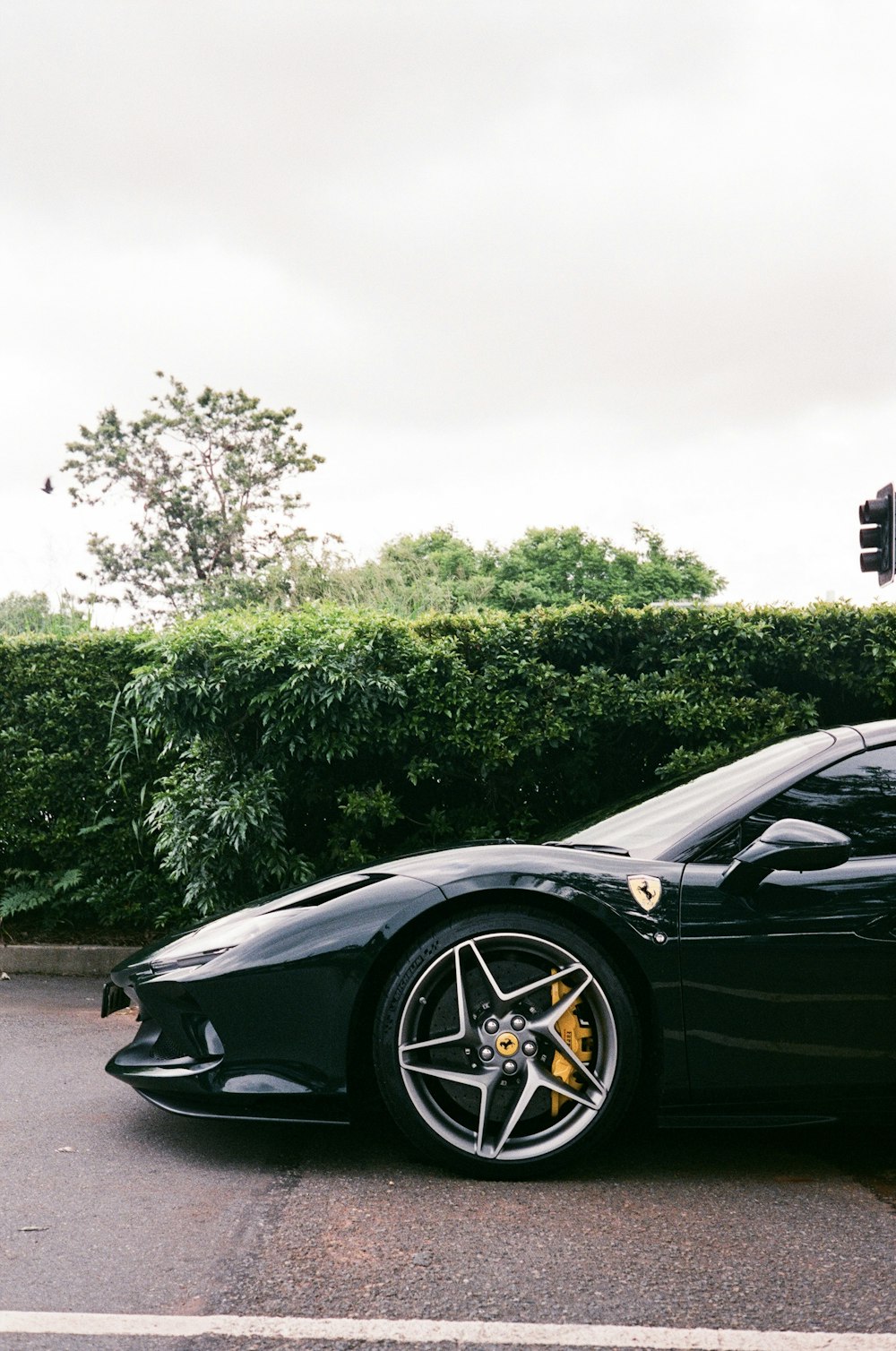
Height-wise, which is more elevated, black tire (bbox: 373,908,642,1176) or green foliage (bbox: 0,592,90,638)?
green foliage (bbox: 0,592,90,638)

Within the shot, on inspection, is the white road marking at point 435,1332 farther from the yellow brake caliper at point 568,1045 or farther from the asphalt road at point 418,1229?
the yellow brake caliper at point 568,1045

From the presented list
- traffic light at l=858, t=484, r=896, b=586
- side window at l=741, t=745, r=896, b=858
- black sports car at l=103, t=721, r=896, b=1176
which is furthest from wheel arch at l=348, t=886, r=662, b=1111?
traffic light at l=858, t=484, r=896, b=586

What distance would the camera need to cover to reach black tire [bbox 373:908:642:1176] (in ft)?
9.75

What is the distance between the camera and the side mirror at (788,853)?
2.94 metres

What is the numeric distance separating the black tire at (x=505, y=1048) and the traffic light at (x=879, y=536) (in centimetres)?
731

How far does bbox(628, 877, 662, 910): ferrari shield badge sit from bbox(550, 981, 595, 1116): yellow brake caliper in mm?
311

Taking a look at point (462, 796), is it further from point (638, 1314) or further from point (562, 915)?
point (638, 1314)

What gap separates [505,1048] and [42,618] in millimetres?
6126

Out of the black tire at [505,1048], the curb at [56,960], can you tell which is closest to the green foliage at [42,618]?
the curb at [56,960]

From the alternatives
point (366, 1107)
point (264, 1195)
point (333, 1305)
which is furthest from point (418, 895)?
point (333, 1305)

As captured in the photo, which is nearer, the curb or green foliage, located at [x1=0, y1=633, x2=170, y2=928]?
the curb

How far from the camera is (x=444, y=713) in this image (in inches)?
244

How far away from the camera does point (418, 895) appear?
3.07m

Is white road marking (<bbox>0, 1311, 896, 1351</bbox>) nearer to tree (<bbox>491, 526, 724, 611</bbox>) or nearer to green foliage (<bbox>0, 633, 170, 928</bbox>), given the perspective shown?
green foliage (<bbox>0, 633, 170, 928</bbox>)
